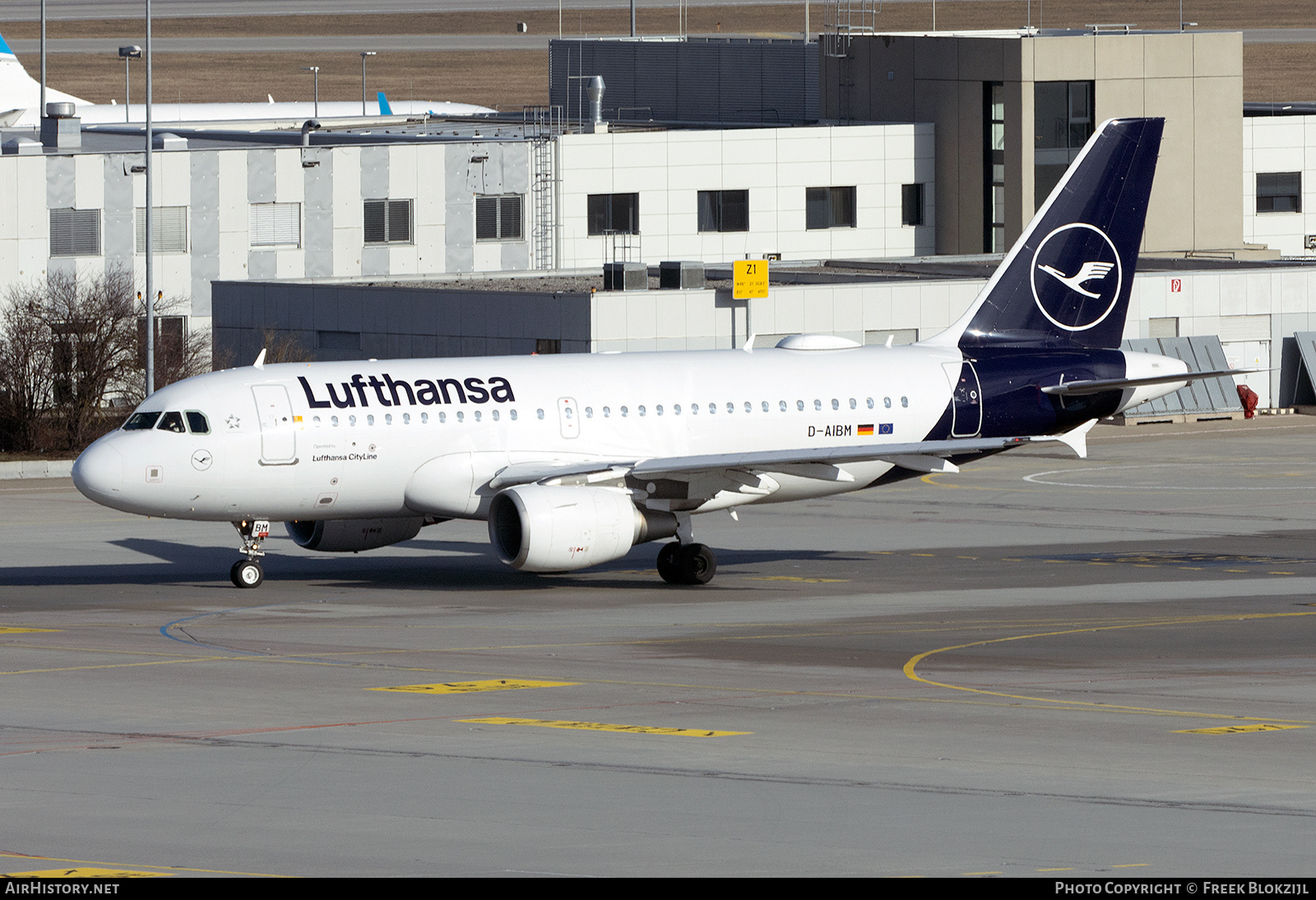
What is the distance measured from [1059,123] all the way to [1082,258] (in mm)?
50703

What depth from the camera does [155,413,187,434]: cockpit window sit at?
3959 centimetres

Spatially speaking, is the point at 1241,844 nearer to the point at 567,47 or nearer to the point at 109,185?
the point at 109,185

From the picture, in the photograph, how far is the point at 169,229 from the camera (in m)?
82.5

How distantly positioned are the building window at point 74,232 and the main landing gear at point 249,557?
42148mm

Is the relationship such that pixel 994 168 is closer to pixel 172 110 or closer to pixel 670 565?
pixel 172 110

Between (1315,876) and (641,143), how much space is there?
255ft

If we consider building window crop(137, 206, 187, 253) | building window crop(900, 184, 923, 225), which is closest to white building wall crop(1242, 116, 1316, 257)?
building window crop(900, 184, 923, 225)

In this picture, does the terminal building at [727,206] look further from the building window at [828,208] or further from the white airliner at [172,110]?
the white airliner at [172,110]

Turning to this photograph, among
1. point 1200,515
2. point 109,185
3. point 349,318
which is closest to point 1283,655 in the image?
point 1200,515

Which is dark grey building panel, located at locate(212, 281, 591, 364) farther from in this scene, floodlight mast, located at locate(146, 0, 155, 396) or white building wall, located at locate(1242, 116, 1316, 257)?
white building wall, located at locate(1242, 116, 1316, 257)

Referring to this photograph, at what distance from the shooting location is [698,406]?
141 ft

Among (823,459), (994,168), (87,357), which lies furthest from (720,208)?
(823,459)

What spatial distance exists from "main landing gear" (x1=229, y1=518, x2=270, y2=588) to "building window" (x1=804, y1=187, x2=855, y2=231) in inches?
2298

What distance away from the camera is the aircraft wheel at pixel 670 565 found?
4178cm
